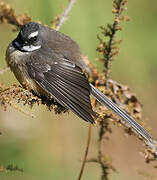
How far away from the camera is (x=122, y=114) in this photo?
12.2ft

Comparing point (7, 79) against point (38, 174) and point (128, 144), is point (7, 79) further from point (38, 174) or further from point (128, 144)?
point (128, 144)

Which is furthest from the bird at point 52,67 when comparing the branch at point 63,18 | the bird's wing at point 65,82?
the branch at point 63,18

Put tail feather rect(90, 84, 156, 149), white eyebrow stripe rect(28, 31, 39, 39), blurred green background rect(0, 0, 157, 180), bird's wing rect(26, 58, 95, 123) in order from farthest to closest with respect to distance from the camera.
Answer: blurred green background rect(0, 0, 157, 180)
white eyebrow stripe rect(28, 31, 39, 39)
bird's wing rect(26, 58, 95, 123)
tail feather rect(90, 84, 156, 149)

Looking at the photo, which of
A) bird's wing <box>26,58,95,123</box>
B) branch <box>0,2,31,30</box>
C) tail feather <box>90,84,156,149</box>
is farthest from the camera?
branch <box>0,2,31,30</box>

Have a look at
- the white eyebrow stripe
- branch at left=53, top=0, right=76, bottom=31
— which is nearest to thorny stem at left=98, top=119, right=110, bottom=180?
branch at left=53, top=0, right=76, bottom=31

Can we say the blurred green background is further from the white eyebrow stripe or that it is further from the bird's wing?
the bird's wing

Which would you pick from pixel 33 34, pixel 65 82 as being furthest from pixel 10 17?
pixel 65 82

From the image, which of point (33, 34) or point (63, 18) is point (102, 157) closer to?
point (63, 18)

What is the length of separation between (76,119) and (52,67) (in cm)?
220

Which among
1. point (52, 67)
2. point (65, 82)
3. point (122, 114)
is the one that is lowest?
point (122, 114)

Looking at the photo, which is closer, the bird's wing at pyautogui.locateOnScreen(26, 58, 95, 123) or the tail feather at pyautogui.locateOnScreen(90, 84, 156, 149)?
the tail feather at pyautogui.locateOnScreen(90, 84, 156, 149)

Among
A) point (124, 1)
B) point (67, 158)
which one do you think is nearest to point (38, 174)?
point (67, 158)

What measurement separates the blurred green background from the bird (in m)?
1.00

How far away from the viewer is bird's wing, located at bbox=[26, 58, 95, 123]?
3799 millimetres
